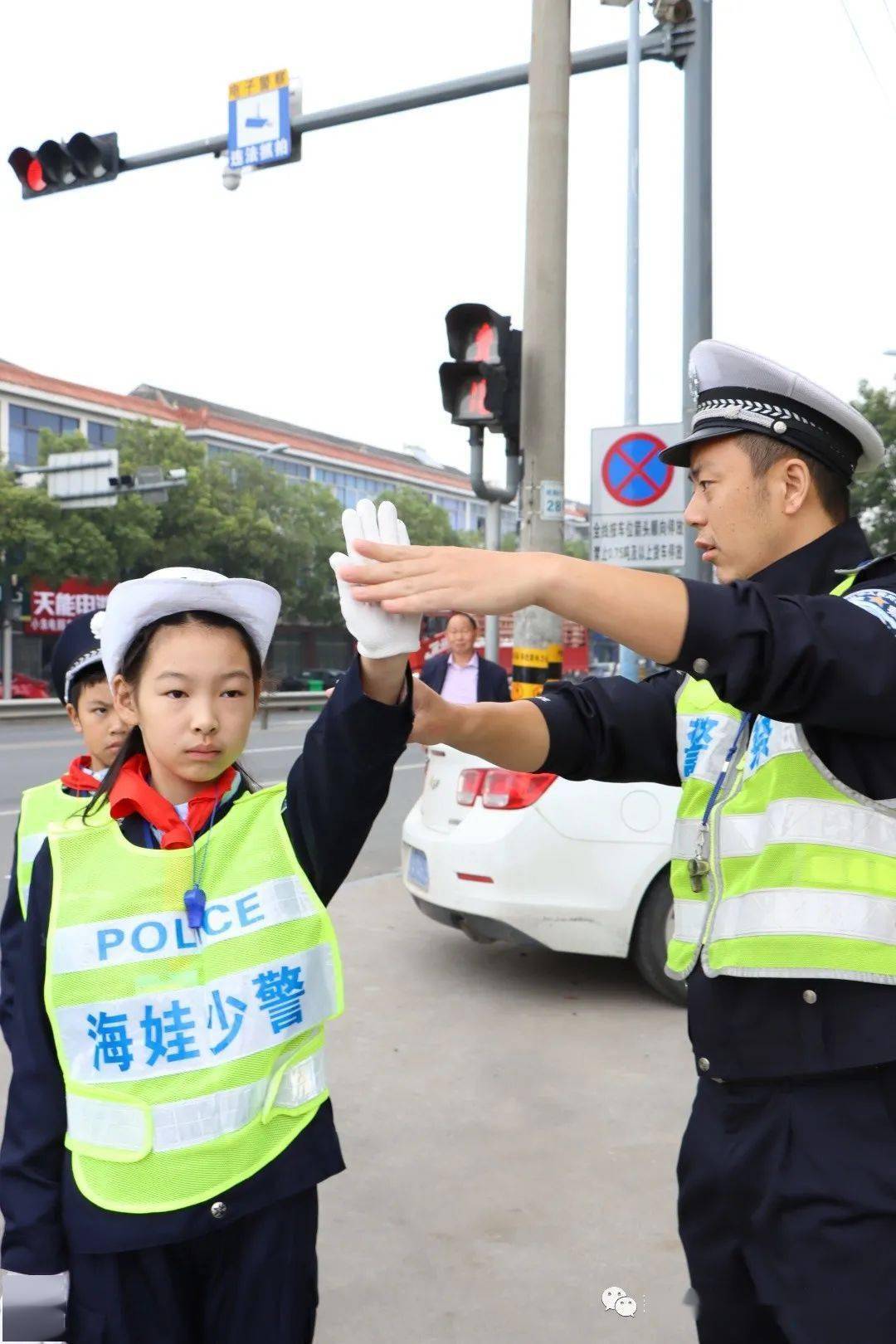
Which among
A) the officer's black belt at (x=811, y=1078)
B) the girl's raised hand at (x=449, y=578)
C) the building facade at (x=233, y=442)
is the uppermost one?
the building facade at (x=233, y=442)

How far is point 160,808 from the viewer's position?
189cm

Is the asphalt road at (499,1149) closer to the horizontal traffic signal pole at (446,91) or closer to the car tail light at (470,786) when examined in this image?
the car tail light at (470,786)

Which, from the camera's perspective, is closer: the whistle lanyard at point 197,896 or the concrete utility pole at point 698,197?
the whistle lanyard at point 197,896

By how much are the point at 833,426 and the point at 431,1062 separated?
3423 mm

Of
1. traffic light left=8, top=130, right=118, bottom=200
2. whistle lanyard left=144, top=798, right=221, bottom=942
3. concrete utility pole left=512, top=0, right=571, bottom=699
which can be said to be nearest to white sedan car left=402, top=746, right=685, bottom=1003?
concrete utility pole left=512, top=0, right=571, bottom=699

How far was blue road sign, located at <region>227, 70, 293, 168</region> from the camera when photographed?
27.2 ft

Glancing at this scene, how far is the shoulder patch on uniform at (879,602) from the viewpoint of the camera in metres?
1.45

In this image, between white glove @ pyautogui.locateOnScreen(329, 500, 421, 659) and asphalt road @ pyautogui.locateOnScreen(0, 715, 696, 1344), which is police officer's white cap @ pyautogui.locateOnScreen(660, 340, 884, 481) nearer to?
white glove @ pyautogui.locateOnScreen(329, 500, 421, 659)

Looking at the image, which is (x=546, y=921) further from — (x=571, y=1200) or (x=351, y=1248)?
(x=351, y=1248)

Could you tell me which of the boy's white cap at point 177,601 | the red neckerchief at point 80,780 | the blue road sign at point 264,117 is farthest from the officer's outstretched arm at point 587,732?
the blue road sign at point 264,117

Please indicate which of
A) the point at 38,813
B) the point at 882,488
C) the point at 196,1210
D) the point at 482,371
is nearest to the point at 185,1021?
the point at 196,1210

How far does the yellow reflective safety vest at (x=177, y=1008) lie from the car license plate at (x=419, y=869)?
3727mm

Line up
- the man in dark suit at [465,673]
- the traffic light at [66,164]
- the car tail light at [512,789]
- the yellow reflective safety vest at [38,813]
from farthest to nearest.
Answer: the traffic light at [66,164] → the man in dark suit at [465,673] → the car tail light at [512,789] → the yellow reflective safety vest at [38,813]

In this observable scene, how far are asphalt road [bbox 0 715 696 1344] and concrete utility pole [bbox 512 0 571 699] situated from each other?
58.5 inches
